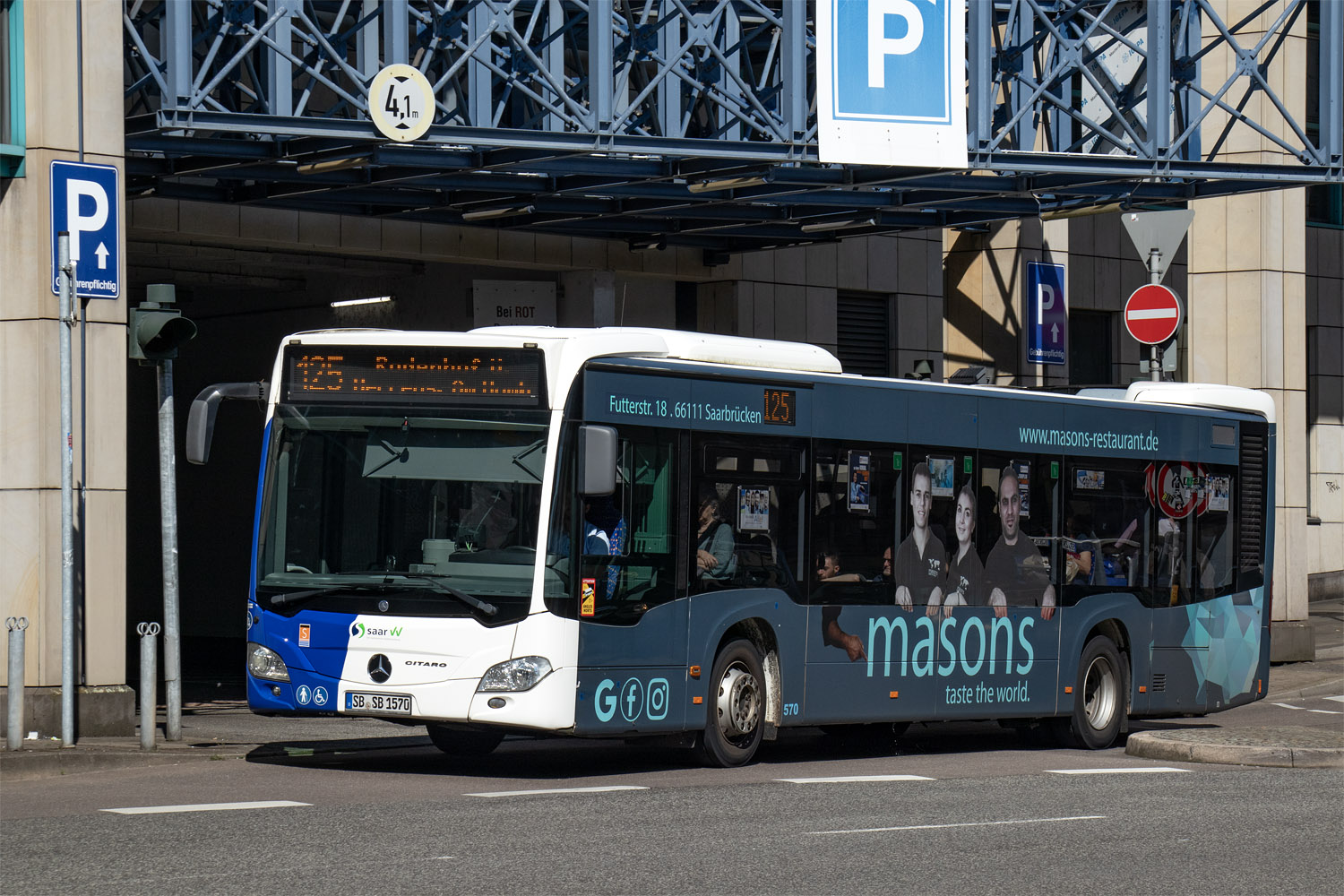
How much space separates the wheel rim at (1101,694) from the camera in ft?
55.5

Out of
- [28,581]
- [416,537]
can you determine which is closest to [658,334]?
[416,537]

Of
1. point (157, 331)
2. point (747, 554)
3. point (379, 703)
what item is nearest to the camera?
point (379, 703)

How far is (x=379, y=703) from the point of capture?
12336 mm

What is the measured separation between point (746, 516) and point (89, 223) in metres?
5.04

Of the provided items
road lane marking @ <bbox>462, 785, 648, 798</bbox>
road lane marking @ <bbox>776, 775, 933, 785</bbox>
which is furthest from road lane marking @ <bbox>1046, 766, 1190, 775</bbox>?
road lane marking @ <bbox>462, 785, 648, 798</bbox>

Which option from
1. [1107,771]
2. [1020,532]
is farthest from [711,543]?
[1020,532]

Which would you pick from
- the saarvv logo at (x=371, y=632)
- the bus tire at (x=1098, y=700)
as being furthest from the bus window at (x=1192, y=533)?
the saarvv logo at (x=371, y=632)

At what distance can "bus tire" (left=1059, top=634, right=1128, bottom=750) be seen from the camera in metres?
16.7

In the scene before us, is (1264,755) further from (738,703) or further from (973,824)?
(973,824)

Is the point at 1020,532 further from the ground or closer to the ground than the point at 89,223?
closer to the ground

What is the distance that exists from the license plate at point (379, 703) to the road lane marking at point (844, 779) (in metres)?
2.35

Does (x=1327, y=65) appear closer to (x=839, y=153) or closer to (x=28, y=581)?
(x=839, y=153)

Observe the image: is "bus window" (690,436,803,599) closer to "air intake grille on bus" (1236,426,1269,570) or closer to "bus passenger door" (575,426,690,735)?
"bus passenger door" (575,426,690,735)

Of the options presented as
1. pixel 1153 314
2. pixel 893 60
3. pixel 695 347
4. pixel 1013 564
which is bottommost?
pixel 1013 564
